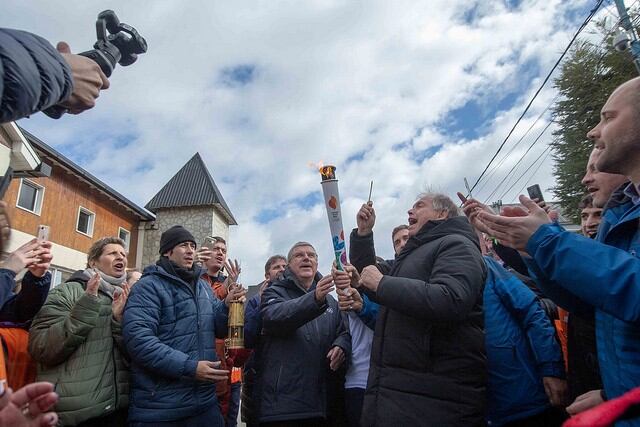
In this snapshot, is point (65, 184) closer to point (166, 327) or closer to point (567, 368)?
point (166, 327)

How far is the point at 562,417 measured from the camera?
2578 millimetres

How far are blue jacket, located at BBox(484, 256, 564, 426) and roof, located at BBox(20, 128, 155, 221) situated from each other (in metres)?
16.2

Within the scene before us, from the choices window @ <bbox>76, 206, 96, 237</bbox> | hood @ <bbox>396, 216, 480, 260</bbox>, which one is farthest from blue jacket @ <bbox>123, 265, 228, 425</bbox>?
window @ <bbox>76, 206, 96, 237</bbox>

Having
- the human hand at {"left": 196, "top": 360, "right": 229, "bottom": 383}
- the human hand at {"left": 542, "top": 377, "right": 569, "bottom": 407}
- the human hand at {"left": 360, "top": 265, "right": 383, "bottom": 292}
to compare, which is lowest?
the human hand at {"left": 542, "top": 377, "right": 569, "bottom": 407}

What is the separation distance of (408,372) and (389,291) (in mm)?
459

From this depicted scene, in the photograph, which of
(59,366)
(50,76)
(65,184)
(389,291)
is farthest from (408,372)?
(65,184)

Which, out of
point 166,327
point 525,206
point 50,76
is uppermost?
point 50,76

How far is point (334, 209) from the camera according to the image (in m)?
2.98

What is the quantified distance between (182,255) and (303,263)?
3.60 ft

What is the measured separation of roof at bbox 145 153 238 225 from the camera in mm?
23984

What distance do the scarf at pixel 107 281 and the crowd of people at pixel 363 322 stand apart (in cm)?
2

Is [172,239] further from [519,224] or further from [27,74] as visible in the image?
[519,224]

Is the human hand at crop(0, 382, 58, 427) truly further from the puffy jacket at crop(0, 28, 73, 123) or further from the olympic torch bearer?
the olympic torch bearer

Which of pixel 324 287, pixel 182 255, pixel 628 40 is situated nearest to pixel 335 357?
pixel 324 287
